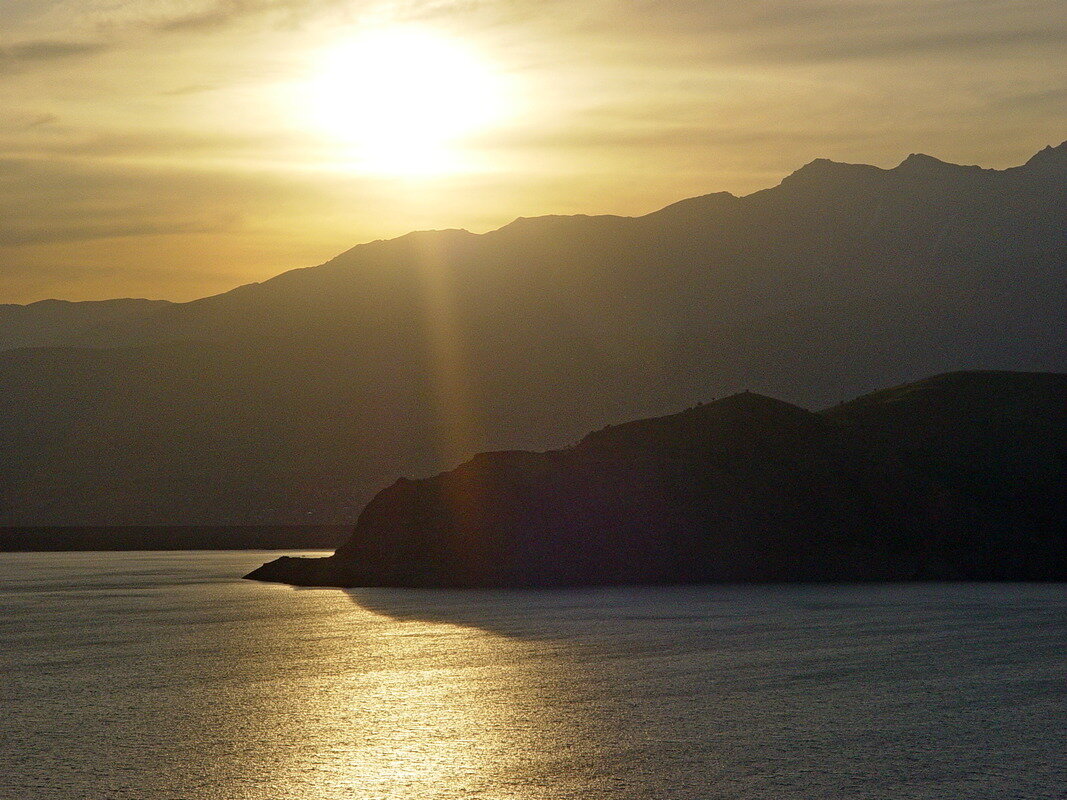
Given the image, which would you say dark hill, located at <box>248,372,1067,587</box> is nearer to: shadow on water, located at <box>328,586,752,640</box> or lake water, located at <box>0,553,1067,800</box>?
shadow on water, located at <box>328,586,752,640</box>

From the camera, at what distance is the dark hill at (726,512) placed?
105m

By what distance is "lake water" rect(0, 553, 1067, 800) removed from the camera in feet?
93.7

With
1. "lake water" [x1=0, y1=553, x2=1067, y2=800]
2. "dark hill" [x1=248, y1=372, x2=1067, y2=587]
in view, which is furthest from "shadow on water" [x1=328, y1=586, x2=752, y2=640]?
"dark hill" [x1=248, y1=372, x2=1067, y2=587]

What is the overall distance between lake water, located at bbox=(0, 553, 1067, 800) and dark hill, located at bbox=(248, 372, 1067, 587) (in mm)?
29554

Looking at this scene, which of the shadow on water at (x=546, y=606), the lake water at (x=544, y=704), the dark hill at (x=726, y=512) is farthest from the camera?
the dark hill at (x=726, y=512)

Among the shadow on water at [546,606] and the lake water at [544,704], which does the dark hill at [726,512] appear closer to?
the shadow on water at [546,606]

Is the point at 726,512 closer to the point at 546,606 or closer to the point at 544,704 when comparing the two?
the point at 546,606

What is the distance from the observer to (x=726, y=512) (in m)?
108

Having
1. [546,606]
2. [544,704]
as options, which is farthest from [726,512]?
[544,704]

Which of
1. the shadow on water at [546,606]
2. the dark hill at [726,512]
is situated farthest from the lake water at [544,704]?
the dark hill at [726,512]

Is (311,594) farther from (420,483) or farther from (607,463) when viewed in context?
(607,463)

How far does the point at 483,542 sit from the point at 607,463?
530 inches

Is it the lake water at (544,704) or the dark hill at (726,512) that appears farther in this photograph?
the dark hill at (726,512)

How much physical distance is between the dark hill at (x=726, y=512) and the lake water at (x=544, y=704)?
2955cm
